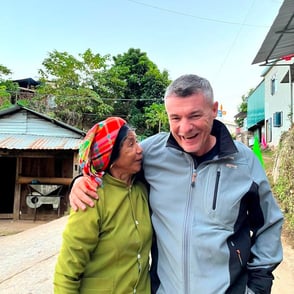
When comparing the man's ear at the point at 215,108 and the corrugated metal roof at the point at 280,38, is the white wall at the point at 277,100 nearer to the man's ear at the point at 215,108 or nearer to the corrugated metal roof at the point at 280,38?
the corrugated metal roof at the point at 280,38

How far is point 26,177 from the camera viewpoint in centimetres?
1091

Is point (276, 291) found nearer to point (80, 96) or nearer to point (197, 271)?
point (197, 271)

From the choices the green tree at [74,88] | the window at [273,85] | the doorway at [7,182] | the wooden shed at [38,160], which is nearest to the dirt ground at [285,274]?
the wooden shed at [38,160]

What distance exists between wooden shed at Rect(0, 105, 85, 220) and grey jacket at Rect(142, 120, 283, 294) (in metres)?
8.59

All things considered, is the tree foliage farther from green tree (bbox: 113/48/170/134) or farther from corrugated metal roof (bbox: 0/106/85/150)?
corrugated metal roof (bbox: 0/106/85/150)

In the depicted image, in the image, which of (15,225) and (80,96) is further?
(80,96)

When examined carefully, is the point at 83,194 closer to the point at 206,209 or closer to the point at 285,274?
the point at 206,209

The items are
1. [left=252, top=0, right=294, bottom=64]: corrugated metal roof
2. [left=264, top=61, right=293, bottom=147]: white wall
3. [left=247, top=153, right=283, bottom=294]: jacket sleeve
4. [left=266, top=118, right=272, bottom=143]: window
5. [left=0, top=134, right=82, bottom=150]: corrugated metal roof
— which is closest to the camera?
[left=247, top=153, right=283, bottom=294]: jacket sleeve

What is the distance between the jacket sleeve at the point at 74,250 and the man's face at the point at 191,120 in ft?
1.78

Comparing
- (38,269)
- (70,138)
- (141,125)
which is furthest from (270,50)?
(141,125)

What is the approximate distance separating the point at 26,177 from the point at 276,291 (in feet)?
30.7

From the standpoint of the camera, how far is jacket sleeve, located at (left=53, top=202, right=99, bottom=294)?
4.34 feet

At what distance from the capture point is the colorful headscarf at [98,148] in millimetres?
1473

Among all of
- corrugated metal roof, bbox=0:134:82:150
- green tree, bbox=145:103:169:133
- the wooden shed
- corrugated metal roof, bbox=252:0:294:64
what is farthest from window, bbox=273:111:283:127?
corrugated metal roof, bbox=0:134:82:150
